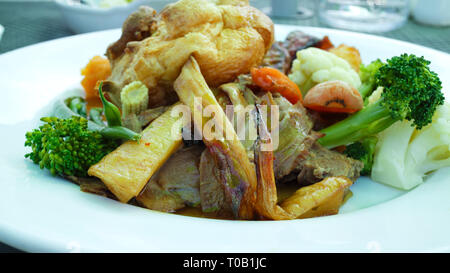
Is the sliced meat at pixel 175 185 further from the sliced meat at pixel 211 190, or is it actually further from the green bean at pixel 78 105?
the green bean at pixel 78 105

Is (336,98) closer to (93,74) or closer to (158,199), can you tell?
(158,199)

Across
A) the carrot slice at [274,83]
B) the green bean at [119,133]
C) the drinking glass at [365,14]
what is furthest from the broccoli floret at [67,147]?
the drinking glass at [365,14]

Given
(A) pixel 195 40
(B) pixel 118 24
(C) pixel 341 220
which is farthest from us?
(B) pixel 118 24

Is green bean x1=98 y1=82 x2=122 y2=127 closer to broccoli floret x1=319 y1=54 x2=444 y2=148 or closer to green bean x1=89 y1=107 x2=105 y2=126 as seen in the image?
green bean x1=89 y1=107 x2=105 y2=126

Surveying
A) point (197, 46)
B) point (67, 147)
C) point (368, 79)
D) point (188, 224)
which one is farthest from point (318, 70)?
point (67, 147)
